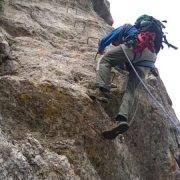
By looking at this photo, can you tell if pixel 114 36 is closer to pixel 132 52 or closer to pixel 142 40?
pixel 132 52

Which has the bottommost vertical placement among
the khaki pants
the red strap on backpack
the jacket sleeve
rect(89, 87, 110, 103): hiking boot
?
rect(89, 87, 110, 103): hiking boot

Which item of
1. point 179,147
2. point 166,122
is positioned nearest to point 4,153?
point 166,122

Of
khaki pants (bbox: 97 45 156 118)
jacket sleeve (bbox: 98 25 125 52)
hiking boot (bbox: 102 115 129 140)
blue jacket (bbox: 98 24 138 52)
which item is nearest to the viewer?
hiking boot (bbox: 102 115 129 140)

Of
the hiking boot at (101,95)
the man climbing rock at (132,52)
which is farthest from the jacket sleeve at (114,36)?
the hiking boot at (101,95)

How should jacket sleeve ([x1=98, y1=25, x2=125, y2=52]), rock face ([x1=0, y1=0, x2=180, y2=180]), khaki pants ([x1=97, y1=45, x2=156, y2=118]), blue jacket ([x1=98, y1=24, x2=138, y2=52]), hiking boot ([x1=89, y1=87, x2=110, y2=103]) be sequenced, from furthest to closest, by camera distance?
jacket sleeve ([x1=98, y1=25, x2=125, y2=52]), blue jacket ([x1=98, y1=24, x2=138, y2=52]), khaki pants ([x1=97, y1=45, x2=156, y2=118]), hiking boot ([x1=89, y1=87, x2=110, y2=103]), rock face ([x1=0, y1=0, x2=180, y2=180])

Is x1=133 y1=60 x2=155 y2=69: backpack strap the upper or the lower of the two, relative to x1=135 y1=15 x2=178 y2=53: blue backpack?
lower

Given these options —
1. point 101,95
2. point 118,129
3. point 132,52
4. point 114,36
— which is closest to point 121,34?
point 114,36

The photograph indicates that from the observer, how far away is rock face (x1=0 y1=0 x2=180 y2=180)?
9150mm

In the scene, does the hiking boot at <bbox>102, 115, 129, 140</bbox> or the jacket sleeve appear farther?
→ the jacket sleeve

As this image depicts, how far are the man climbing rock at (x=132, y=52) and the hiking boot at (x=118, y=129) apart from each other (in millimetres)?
662

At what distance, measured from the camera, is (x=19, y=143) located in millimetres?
9094

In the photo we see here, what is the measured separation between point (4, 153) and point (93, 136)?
271cm

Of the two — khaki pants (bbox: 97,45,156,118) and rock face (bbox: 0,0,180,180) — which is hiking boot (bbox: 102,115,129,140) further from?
khaki pants (bbox: 97,45,156,118)

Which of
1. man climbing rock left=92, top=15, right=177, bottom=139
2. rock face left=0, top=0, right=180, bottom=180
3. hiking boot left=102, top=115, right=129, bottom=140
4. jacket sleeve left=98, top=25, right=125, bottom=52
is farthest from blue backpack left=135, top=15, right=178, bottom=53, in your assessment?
hiking boot left=102, top=115, right=129, bottom=140
